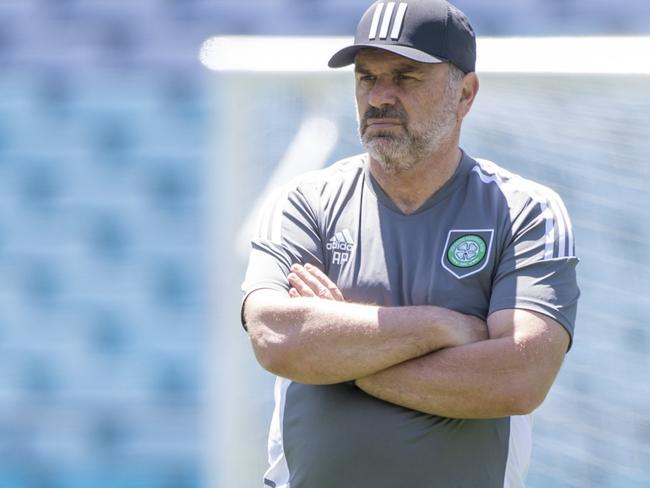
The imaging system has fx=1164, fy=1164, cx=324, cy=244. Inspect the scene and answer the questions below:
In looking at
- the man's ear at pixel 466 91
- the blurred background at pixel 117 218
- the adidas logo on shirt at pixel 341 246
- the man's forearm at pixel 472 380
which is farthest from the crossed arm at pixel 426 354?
the blurred background at pixel 117 218

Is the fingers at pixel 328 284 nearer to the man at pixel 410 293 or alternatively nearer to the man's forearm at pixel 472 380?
the man at pixel 410 293

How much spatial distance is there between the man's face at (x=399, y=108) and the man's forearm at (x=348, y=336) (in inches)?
9.6

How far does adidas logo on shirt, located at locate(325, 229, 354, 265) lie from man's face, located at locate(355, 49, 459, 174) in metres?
0.12

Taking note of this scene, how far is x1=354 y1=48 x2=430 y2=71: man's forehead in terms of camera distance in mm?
1679

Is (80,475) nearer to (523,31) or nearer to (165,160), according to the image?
(165,160)

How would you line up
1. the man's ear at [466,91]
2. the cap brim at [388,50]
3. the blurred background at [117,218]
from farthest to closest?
the blurred background at [117,218]
the man's ear at [466,91]
the cap brim at [388,50]

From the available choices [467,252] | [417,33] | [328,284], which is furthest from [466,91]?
[328,284]

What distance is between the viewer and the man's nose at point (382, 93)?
1663 millimetres

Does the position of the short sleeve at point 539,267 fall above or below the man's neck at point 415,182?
below

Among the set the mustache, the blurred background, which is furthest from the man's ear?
the blurred background

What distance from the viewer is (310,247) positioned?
168 cm

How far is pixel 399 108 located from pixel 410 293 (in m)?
0.27

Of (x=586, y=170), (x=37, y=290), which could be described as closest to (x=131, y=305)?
(x=37, y=290)

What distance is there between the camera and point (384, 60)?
1.68 meters
